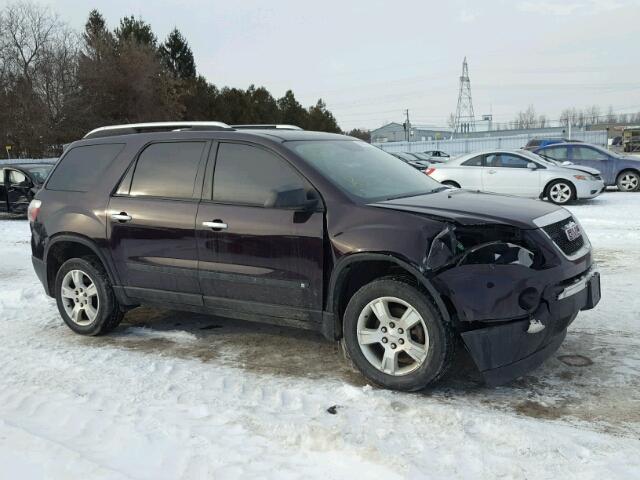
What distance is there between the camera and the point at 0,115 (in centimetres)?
4078

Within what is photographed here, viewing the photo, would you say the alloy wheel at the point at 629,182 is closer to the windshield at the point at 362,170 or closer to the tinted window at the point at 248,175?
the windshield at the point at 362,170

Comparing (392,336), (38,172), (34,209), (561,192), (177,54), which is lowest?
(561,192)

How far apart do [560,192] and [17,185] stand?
1305 cm

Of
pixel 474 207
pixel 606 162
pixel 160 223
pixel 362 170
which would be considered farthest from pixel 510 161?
pixel 160 223

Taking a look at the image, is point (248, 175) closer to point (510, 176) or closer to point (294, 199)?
point (294, 199)

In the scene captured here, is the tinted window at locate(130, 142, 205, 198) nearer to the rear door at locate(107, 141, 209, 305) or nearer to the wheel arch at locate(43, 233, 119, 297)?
the rear door at locate(107, 141, 209, 305)

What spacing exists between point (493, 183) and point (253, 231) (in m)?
11.2

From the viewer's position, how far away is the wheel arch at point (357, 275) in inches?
145

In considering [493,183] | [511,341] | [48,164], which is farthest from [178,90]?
[511,341]

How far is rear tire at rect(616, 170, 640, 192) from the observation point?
53.9 feet

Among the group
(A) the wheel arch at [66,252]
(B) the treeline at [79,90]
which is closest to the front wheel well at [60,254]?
(A) the wheel arch at [66,252]

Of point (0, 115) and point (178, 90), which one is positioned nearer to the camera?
point (0, 115)

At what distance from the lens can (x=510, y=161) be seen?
1443cm

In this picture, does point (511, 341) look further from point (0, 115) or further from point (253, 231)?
point (0, 115)
